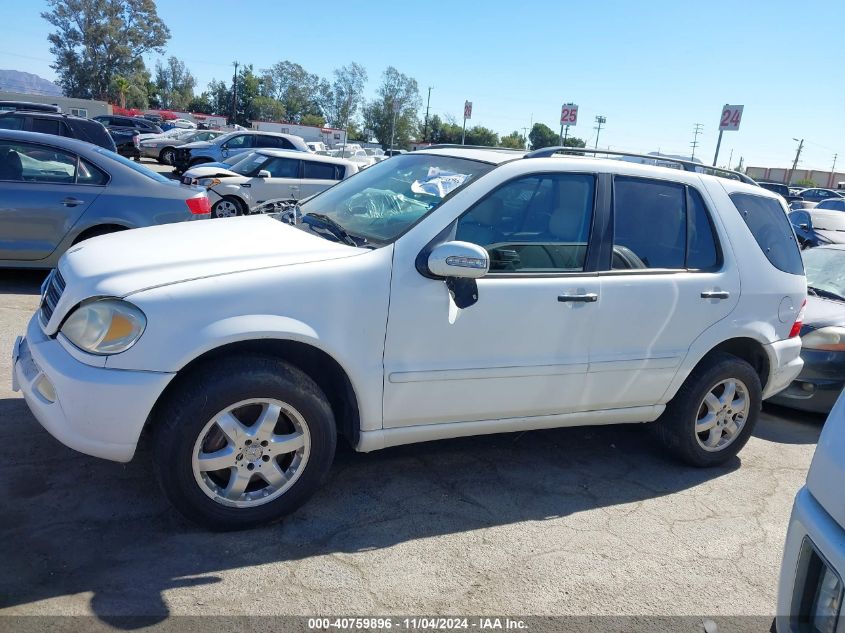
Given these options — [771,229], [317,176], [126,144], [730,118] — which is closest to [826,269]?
[771,229]

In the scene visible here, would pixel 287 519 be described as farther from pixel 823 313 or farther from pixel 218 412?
pixel 823 313

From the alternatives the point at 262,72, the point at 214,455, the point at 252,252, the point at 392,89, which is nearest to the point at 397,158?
the point at 252,252

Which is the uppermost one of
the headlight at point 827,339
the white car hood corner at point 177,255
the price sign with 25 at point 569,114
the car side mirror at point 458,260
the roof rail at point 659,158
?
the price sign with 25 at point 569,114

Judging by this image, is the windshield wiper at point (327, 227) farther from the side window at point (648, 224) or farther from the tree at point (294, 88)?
the tree at point (294, 88)

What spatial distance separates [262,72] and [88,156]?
110229 mm

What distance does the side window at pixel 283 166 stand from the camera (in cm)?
1302

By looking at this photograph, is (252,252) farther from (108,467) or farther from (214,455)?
(108,467)

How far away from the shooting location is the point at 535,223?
12.4ft

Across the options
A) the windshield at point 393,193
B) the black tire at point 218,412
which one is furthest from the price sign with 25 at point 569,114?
the black tire at point 218,412

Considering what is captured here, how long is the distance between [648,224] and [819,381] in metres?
2.74

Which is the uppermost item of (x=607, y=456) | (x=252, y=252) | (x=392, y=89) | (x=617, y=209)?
(x=392, y=89)

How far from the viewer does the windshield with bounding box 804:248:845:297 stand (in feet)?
22.1

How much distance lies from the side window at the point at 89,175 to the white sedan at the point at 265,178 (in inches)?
210

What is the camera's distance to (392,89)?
78.8 m
